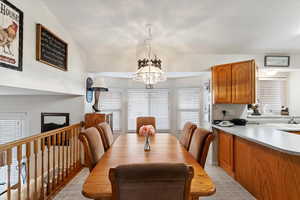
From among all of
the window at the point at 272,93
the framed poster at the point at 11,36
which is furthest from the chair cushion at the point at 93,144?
the window at the point at 272,93

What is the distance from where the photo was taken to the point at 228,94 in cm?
351

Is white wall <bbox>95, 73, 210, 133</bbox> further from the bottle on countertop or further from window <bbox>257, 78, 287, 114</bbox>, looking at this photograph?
the bottle on countertop

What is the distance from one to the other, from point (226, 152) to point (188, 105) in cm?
214

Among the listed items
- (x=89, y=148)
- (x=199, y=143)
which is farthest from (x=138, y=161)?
(x=199, y=143)

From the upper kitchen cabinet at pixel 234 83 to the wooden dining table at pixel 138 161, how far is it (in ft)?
5.23

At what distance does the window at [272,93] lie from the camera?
429cm

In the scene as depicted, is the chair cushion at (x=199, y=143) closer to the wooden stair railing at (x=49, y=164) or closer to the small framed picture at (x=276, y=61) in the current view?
the wooden stair railing at (x=49, y=164)

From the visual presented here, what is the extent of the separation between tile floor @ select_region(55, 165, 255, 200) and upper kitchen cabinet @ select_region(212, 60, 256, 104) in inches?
54.3

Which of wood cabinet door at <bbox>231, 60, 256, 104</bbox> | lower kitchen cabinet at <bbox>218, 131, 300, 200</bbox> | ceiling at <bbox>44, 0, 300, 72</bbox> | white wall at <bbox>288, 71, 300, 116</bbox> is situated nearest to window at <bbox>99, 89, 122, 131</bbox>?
ceiling at <bbox>44, 0, 300, 72</bbox>

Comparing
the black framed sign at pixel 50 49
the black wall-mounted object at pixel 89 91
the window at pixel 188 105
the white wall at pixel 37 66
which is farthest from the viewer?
the window at pixel 188 105

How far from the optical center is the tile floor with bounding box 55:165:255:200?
2.50 meters

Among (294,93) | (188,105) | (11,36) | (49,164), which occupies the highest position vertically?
(11,36)

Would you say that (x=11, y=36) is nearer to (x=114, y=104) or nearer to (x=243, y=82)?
(x=243, y=82)

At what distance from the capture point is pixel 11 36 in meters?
1.88
